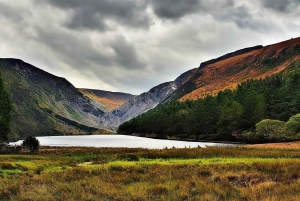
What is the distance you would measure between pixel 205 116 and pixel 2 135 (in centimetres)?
10147

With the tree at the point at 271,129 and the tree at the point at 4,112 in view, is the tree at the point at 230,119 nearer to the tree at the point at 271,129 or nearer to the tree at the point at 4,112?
the tree at the point at 271,129

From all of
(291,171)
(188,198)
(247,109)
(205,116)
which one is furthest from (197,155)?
(205,116)

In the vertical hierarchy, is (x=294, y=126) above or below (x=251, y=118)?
below

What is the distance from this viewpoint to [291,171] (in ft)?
67.0

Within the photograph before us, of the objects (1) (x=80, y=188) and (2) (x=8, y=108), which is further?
(2) (x=8, y=108)

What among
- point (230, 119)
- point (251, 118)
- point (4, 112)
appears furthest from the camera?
point (230, 119)

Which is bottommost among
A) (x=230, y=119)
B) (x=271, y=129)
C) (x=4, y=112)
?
(x=271, y=129)

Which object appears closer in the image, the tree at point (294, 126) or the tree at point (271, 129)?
the tree at point (294, 126)

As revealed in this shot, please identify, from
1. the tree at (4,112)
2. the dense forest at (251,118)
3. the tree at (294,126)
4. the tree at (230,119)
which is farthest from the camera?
the tree at (230,119)

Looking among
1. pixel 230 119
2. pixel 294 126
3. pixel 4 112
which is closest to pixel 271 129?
pixel 294 126

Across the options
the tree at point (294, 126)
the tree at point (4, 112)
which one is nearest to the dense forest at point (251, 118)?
the tree at point (294, 126)

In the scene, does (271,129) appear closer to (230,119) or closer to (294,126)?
(294,126)

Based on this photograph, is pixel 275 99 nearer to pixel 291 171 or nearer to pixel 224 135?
pixel 224 135

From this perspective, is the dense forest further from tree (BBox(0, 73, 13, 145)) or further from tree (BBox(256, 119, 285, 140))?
tree (BBox(0, 73, 13, 145))
